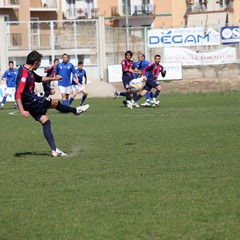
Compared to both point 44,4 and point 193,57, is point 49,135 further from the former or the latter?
point 44,4

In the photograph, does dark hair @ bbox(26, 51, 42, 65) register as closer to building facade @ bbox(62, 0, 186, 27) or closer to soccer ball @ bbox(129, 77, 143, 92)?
soccer ball @ bbox(129, 77, 143, 92)

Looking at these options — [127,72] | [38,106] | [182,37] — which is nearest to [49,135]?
[38,106]

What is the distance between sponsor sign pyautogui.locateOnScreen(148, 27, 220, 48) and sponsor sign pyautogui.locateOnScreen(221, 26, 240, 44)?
15.4 inches

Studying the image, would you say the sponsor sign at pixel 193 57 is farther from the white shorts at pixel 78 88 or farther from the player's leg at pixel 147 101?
the white shorts at pixel 78 88

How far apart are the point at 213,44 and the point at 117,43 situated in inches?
218

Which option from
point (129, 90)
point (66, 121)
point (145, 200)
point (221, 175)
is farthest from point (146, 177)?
point (129, 90)

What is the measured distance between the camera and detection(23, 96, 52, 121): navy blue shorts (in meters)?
13.5

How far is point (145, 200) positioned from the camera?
9.02 metres

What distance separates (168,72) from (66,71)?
1500 centimetres

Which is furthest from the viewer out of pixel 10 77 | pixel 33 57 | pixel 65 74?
pixel 10 77

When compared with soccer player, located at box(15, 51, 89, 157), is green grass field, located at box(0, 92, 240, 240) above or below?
below

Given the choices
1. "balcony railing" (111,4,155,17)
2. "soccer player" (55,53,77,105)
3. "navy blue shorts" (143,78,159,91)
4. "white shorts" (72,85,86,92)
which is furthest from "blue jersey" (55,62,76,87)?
"balcony railing" (111,4,155,17)

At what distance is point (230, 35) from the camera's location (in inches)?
1769

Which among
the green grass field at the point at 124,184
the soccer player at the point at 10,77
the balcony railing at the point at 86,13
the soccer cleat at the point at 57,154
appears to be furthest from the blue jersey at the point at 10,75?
the balcony railing at the point at 86,13
